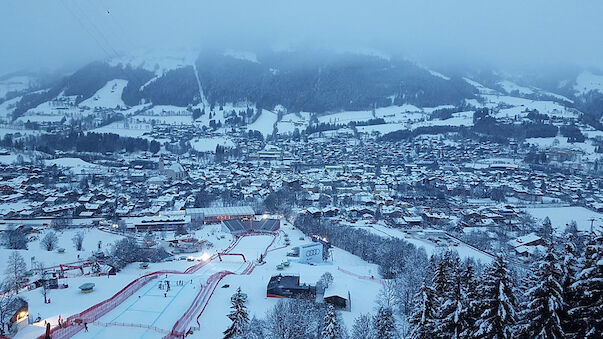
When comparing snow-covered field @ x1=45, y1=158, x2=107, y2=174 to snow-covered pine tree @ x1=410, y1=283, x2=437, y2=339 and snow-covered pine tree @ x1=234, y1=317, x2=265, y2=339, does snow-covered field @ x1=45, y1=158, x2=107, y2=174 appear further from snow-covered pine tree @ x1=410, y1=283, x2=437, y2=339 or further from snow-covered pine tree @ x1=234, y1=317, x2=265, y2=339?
snow-covered pine tree @ x1=410, y1=283, x2=437, y2=339

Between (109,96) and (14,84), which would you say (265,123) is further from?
(14,84)

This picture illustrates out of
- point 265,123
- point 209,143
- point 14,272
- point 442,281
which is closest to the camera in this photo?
point 442,281

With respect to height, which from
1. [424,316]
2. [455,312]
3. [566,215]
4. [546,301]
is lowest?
[566,215]

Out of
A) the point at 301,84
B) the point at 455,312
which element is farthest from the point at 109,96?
the point at 455,312

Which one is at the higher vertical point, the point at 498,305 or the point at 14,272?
the point at 498,305

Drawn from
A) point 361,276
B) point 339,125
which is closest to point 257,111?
point 339,125

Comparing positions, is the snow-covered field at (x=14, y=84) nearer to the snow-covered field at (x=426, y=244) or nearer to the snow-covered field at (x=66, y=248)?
the snow-covered field at (x=66, y=248)
